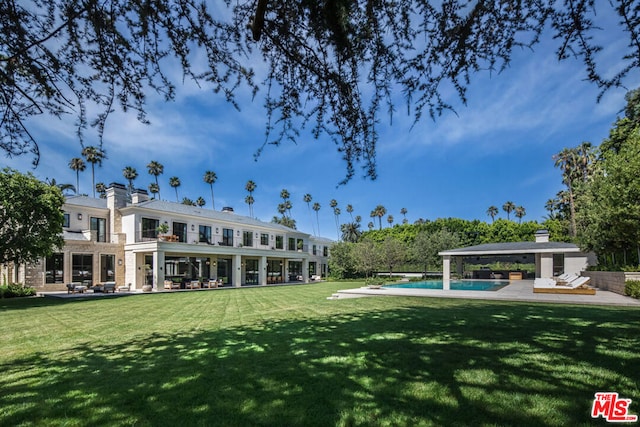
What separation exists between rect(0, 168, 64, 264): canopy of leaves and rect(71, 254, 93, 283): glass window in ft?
19.5

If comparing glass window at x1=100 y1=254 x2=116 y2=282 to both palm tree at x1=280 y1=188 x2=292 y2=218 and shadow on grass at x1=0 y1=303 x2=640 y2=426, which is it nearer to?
shadow on grass at x1=0 y1=303 x2=640 y2=426

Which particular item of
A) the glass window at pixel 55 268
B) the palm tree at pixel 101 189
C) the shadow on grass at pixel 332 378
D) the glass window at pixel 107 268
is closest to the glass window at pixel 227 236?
the glass window at pixel 107 268

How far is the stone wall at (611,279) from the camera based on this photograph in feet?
49.4

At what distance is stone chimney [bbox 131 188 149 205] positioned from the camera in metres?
28.3

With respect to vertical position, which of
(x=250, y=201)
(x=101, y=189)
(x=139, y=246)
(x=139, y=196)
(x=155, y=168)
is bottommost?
(x=139, y=246)

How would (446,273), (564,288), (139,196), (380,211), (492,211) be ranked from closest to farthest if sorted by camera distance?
(564,288) < (446,273) < (139,196) < (492,211) < (380,211)

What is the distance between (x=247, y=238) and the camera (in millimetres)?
35031

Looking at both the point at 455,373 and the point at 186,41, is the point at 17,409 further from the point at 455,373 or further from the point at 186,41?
the point at 455,373

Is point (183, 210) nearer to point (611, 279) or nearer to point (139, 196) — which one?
point (139, 196)

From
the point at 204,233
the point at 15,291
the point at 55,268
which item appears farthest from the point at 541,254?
the point at 55,268

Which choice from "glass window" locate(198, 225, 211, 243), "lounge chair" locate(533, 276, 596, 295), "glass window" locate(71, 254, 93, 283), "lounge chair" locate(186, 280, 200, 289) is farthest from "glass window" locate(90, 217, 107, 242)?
"lounge chair" locate(533, 276, 596, 295)

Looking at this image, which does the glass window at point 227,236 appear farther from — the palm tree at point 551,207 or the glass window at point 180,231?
the palm tree at point 551,207

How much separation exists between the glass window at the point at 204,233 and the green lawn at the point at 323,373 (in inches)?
864

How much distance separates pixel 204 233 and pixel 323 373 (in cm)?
2834
